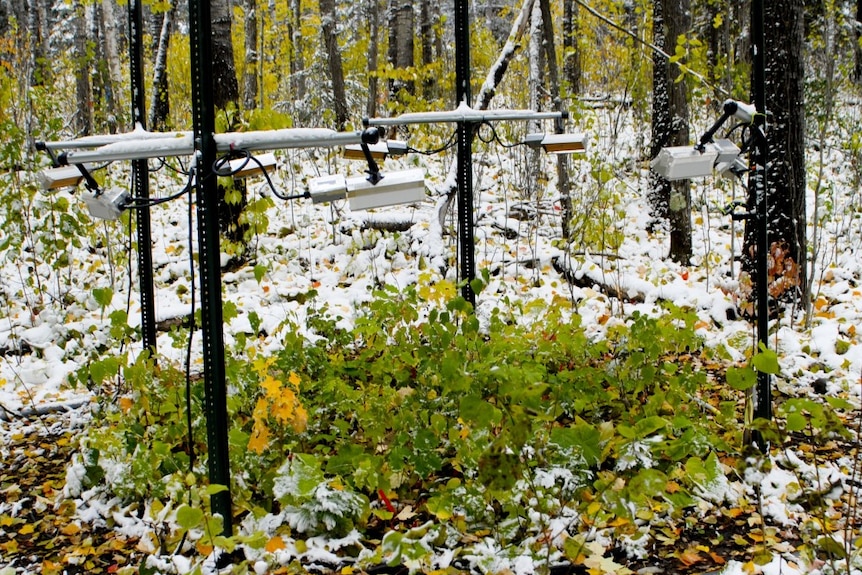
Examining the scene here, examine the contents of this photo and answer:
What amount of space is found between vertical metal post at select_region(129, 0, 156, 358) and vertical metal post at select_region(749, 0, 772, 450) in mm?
2912

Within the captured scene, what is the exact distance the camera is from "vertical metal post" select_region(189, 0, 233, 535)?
2.33 meters

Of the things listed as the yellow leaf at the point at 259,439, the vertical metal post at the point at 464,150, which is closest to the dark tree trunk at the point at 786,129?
the vertical metal post at the point at 464,150

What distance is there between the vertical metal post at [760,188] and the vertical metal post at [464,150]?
1315mm

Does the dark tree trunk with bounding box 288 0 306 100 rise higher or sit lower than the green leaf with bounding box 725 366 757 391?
higher

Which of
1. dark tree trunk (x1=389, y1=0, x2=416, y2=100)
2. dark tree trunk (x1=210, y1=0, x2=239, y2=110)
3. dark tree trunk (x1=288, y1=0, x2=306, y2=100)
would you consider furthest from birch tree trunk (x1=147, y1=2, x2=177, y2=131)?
dark tree trunk (x1=288, y1=0, x2=306, y2=100)

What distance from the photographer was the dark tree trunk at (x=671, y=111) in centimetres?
656

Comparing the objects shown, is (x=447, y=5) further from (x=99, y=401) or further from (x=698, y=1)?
(x=99, y=401)

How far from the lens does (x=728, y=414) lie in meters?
2.75

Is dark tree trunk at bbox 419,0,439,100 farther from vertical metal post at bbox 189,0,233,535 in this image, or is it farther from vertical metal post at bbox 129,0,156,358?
vertical metal post at bbox 189,0,233,535

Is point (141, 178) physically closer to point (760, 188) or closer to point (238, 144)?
point (238, 144)

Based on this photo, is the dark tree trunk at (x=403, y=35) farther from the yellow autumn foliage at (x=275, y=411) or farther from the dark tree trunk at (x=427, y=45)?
the yellow autumn foliage at (x=275, y=411)

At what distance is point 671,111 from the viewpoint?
7141mm

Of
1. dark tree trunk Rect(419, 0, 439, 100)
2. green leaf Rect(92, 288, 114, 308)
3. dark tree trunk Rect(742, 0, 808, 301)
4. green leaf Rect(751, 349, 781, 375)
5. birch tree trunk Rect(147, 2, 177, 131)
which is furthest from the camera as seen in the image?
dark tree trunk Rect(419, 0, 439, 100)

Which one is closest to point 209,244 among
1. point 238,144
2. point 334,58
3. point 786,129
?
point 238,144
